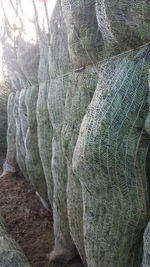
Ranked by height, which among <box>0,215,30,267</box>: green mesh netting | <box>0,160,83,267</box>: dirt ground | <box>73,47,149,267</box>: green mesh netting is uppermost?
<box>73,47,149,267</box>: green mesh netting

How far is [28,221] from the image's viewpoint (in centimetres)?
348

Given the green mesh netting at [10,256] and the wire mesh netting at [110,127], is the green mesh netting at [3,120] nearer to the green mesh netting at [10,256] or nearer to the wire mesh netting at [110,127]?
the green mesh netting at [10,256]

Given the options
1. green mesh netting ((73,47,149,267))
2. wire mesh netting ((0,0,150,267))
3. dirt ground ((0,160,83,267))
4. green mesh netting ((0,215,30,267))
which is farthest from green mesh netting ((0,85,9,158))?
green mesh netting ((73,47,149,267))

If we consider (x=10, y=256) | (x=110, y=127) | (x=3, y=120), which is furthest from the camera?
(x=3, y=120)

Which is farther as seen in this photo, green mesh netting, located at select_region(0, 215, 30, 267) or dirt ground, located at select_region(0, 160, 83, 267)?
dirt ground, located at select_region(0, 160, 83, 267)

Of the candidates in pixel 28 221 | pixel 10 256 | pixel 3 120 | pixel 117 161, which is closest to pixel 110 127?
pixel 117 161

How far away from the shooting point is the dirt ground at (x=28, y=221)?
276 cm

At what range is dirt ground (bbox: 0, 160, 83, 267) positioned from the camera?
276cm

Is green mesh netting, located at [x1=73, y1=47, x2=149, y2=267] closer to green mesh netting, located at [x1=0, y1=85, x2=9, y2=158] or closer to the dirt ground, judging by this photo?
the dirt ground

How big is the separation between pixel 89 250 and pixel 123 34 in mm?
1318

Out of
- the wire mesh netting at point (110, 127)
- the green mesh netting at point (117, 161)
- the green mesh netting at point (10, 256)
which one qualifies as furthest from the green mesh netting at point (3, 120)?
the green mesh netting at point (117, 161)

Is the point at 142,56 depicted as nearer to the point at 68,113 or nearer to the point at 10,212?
the point at 68,113

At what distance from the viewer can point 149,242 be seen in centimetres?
110

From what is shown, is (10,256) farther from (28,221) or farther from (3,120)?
(3,120)
